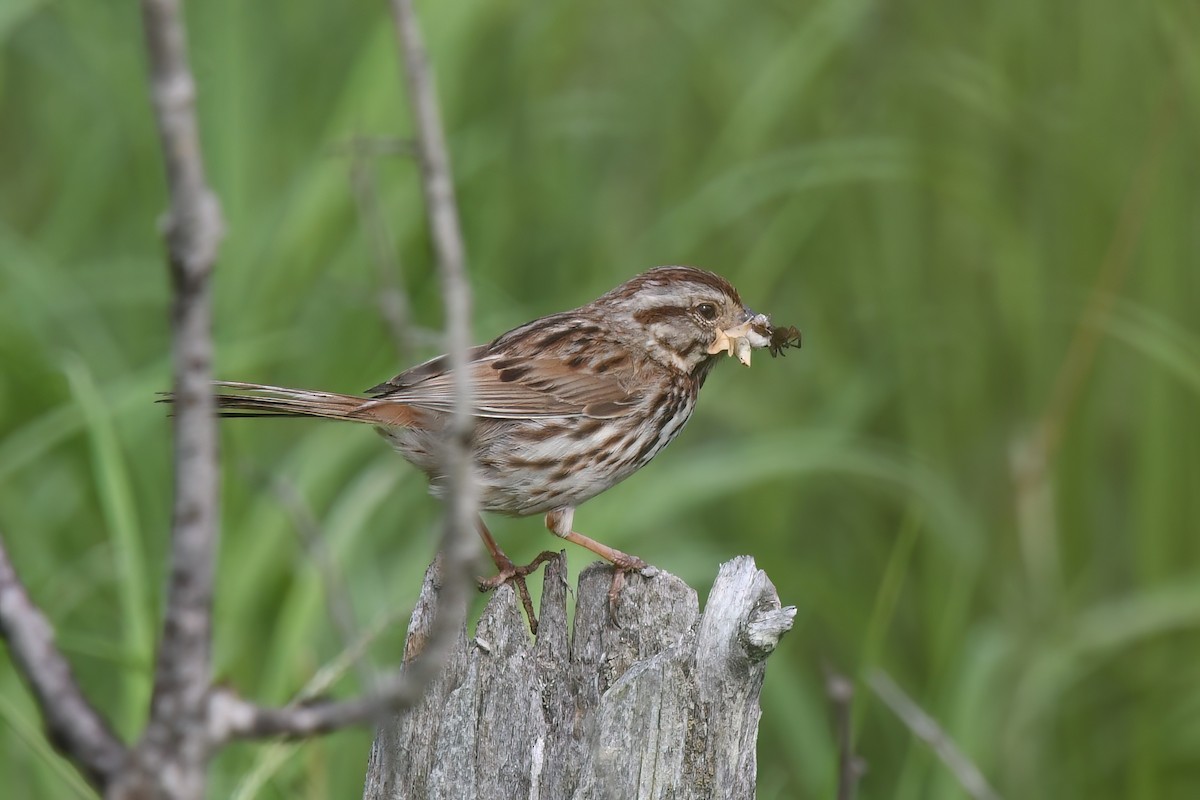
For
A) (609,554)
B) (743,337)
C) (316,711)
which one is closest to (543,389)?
(743,337)

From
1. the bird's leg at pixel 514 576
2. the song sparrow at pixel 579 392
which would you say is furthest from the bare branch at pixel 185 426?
the song sparrow at pixel 579 392

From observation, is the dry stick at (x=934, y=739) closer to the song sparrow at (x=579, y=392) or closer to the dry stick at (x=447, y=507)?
the song sparrow at (x=579, y=392)

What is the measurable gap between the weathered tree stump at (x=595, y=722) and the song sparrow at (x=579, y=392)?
1032 millimetres

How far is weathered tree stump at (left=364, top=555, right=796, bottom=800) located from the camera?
2246 millimetres

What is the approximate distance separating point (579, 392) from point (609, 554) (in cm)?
73

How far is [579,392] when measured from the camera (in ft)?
12.7

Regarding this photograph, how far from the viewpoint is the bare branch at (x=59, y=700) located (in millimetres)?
1314

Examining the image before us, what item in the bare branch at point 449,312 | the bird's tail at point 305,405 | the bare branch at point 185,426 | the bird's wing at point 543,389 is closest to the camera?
the bare branch at point 185,426

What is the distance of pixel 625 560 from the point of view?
307 cm

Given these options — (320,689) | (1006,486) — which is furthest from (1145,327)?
(320,689)

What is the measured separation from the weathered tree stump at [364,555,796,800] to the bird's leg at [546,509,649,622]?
186 millimetres

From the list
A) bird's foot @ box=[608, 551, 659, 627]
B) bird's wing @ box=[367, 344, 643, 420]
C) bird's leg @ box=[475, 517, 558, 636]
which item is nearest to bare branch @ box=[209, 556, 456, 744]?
bird's foot @ box=[608, 551, 659, 627]

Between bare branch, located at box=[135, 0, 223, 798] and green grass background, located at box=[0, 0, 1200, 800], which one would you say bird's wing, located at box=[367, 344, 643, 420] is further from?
bare branch, located at box=[135, 0, 223, 798]

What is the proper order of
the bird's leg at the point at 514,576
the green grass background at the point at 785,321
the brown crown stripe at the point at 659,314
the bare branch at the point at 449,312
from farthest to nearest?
the green grass background at the point at 785,321, the brown crown stripe at the point at 659,314, the bird's leg at the point at 514,576, the bare branch at the point at 449,312
